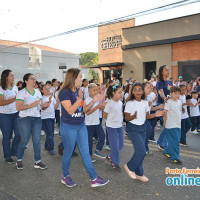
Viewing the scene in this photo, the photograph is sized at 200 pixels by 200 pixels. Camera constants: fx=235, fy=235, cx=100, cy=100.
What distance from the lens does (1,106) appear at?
17.0ft

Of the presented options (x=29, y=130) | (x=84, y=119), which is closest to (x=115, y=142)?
(x=84, y=119)

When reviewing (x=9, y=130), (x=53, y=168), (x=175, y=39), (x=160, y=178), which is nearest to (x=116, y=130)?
(x=160, y=178)

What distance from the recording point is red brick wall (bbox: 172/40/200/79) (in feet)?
62.6

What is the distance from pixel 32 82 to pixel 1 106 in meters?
1.01

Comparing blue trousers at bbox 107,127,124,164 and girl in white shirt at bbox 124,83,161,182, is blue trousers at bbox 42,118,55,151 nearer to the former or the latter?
blue trousers at bbox 107,127,124,164

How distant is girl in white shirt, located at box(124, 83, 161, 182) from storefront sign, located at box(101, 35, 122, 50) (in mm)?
22913

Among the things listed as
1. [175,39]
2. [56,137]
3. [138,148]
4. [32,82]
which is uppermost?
[175,39]

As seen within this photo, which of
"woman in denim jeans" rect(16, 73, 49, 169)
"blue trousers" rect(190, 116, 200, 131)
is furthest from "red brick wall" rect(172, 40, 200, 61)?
"woman in denim jeans" rect(16, 73, 49, 169)

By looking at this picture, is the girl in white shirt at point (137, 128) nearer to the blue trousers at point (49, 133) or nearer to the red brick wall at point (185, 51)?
the blue trousers at point (49, 133)

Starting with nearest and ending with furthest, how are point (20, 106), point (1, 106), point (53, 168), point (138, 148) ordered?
1. point (138, 148)
2. point (20, 106)
3. point (53, 168)
4. point (1, 106)

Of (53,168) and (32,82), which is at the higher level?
(32,82)

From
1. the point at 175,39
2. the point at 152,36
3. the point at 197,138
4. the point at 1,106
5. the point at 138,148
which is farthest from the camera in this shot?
the point at 152,36

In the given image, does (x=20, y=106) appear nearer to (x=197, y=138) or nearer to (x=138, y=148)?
(x=138, y=148)

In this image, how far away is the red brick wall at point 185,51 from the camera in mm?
19094
